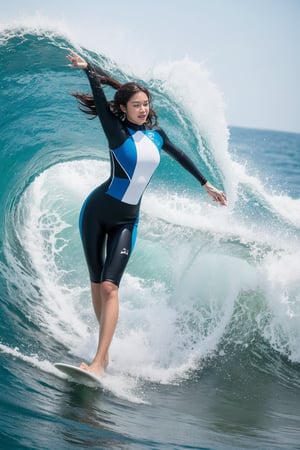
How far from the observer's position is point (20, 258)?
651 centimetres

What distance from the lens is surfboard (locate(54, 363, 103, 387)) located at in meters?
3.81

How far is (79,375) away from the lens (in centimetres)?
387

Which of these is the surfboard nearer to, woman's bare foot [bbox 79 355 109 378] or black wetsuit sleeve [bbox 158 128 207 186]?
woman's bare foot [bbox 79 355 109 378]

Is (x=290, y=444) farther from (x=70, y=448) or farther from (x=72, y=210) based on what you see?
(x=72, y=210)

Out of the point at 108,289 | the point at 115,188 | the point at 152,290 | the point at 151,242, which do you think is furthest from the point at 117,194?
the point at 151,242

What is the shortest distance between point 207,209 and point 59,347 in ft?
10.1

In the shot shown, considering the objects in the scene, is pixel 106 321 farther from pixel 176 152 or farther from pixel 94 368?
pixel 176 152

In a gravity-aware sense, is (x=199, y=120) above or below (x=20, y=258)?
above

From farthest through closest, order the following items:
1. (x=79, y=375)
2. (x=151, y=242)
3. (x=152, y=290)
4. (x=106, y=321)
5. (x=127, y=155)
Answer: (x=151, y=242) → (x=152, y=290) → (x=127, y=155) → (x=106, y=321) → (x=79, y=375)

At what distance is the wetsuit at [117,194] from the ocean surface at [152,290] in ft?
2.63

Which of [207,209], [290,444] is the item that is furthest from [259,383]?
[207,209]

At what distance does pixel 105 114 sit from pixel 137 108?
0.22 m

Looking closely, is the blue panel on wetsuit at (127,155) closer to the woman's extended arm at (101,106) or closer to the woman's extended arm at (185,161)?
the woman's extended arm at (101,106)

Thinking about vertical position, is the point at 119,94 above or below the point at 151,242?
above
